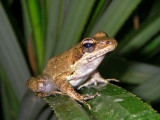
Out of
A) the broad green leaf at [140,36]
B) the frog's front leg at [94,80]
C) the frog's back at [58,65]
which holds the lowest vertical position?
the frog's front leg at [94,80]

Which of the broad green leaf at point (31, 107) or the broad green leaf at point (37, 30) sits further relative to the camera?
the broad green leaf at point (37, 30)

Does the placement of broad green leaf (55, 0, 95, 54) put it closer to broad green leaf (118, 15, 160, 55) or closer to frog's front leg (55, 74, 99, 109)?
frog's front leg (55, 74, 99, 109)

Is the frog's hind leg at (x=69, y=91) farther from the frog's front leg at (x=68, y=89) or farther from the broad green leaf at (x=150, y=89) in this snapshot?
the broad green leaf at (x=150, y=89)

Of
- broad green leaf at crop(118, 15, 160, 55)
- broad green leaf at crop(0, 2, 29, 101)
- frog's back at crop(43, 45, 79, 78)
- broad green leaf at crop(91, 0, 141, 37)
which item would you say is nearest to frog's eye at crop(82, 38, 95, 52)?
frog's back at crop(43, 45, 79, 78)

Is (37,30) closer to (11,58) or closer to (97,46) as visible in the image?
(11,58)

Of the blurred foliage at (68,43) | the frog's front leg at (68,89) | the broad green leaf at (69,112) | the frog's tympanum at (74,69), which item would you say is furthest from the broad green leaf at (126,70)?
the broad green leaf at (69,112)

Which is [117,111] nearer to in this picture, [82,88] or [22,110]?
[82,88]

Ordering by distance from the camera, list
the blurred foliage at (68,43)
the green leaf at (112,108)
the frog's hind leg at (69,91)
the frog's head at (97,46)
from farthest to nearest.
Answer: the blurred foliage at (68,43) < the frog's head at (97,46) < the frog's hind leg at (69,91) < the green leaf at (112,108)

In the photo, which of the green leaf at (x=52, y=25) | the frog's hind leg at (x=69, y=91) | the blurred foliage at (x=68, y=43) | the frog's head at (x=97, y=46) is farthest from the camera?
the green leaf at (x=52, y=25)
